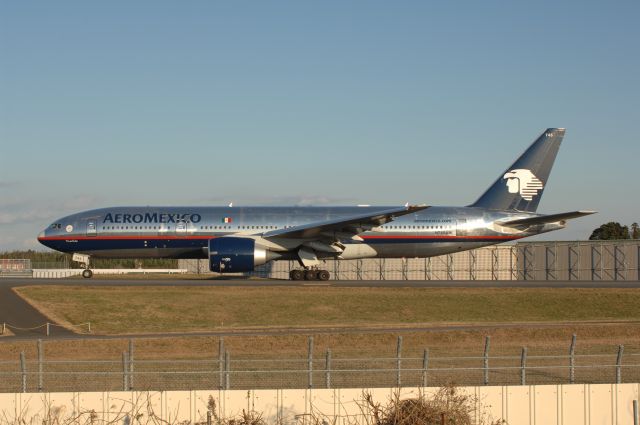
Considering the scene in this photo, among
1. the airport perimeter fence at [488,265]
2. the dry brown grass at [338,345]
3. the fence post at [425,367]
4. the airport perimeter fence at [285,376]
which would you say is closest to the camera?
the fence post at [425,367]

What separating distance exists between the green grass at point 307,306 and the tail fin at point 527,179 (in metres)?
11.0

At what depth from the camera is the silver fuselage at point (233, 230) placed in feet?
162

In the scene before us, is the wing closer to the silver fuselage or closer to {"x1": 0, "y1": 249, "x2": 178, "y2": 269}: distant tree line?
the silver fuselage

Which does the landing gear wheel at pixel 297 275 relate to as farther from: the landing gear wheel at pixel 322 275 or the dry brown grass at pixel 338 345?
the dry brown grass at pixel 338 345

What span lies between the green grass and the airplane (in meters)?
5.57

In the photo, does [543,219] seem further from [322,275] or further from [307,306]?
[307,306]

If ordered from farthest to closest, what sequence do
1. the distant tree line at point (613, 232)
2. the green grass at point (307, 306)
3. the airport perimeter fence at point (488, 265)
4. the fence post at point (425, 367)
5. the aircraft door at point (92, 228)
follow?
the distant tree line at point (613, 232)
the airport perimeter fence at point (488, 265)
the aircraft door at point (92, 228)
the green grass at point (307, 306)
the fence post at point (425, 367)

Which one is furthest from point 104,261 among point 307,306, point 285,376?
point 285,376

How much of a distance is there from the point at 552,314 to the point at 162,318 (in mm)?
17556

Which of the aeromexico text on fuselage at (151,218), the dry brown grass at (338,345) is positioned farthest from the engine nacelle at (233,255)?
the dry brown grass at (338,345)

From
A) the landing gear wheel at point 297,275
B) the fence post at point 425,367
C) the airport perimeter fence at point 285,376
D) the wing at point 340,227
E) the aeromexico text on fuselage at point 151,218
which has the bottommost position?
the airport perimeter fence at point 285,376

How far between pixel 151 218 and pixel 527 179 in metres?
23.1

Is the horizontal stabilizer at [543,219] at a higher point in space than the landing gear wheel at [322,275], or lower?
higher

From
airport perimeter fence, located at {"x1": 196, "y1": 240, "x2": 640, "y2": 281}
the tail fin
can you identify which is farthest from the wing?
airport perimeter fence, located at {"x1": 196, "y1": 240, "x2": 640, "y2": 281}
